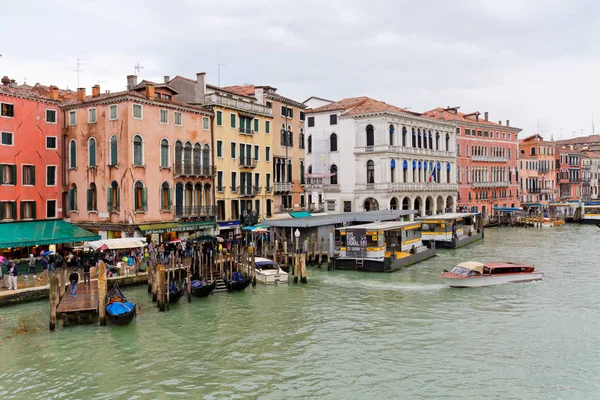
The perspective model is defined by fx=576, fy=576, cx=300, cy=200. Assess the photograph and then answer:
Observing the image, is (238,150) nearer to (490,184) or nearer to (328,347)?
(328,347)

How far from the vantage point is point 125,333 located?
1688 cm

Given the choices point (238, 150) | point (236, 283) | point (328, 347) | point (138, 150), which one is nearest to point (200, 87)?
point (238, 150)

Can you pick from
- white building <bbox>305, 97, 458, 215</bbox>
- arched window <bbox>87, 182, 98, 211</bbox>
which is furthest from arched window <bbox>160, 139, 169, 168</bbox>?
white building <bbox>305, 97, 458, 215</bbox>

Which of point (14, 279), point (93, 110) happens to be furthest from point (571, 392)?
point (93, 110)

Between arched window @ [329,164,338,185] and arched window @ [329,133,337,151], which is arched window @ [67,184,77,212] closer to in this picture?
arched window @ [329,164,338,185]

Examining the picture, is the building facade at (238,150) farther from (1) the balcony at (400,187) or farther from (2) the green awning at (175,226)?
(1) the balcony at (400,187)

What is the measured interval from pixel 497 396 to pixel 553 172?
7023 cm

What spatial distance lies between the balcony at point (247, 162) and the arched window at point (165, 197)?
6163 mm

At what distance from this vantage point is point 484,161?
208ft

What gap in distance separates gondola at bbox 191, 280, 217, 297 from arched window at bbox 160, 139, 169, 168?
950cm

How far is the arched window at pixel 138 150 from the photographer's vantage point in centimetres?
2806

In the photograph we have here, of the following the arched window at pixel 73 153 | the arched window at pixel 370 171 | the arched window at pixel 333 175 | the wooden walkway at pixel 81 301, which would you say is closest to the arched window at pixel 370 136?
the arched window at pixel 370 171

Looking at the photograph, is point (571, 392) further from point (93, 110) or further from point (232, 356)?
point (93, 110)

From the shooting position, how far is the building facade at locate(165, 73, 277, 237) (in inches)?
1300
